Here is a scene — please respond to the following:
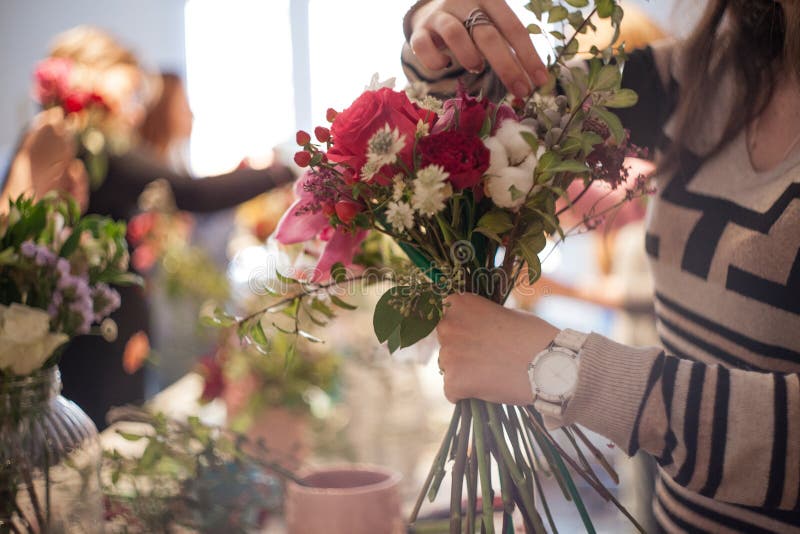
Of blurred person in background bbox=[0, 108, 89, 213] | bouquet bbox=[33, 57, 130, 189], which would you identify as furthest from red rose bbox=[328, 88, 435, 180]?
bouquet bbox=[33, 57, 130, 189]

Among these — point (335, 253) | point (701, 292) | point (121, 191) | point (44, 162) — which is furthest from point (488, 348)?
point (121, 191)

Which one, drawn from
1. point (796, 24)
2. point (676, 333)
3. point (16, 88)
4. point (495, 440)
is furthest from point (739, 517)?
point (16, 88)

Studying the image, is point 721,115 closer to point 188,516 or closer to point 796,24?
point 796,24

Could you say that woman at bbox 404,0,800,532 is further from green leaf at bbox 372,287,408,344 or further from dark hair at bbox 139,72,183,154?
dark hair at bbox 139,72,183,154

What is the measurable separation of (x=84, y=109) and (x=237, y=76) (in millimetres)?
3762

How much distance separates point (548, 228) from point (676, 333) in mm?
298

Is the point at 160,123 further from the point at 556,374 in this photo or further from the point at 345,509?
the point at 556,374

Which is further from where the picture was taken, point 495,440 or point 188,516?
point 188,516

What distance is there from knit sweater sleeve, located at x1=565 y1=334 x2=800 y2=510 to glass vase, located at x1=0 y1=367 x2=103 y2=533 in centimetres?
49

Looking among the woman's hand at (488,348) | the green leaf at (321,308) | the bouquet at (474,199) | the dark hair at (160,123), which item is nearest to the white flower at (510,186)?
the bouquet at (474,199)

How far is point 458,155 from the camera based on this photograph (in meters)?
0.52

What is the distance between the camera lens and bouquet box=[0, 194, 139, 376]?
68 centimetres

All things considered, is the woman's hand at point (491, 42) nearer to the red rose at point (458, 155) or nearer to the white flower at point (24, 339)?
the red rose at point (458, 155)

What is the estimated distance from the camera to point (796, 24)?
2.43ft
